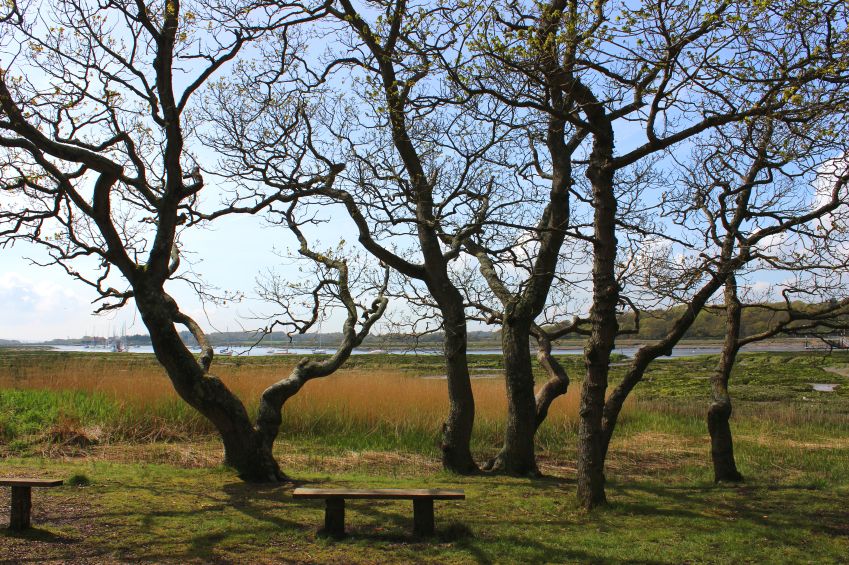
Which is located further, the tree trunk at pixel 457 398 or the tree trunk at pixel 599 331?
the tree trunk at pixel 457 398

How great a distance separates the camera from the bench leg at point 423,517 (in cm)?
468

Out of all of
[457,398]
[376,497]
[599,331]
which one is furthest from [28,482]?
[457,398]

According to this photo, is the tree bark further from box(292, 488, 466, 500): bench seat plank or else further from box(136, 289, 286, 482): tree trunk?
box(136, 289, 286, 482): tree trunk

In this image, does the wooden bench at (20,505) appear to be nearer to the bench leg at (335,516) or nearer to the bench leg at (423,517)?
the bench leg at (335,516)

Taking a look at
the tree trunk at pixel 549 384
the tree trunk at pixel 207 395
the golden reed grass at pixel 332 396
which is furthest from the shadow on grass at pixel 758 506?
the golden reed grass at pixel 332 396

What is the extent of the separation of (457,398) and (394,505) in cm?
248

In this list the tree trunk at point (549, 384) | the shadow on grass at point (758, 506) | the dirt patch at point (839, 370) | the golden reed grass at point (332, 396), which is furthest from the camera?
the dirt patch at point (839, 370)

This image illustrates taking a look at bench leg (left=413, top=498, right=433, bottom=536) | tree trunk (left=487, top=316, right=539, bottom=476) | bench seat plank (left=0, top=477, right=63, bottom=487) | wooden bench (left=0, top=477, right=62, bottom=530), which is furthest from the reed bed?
bench leg (left=413, top=498, right=433, bottom=536)

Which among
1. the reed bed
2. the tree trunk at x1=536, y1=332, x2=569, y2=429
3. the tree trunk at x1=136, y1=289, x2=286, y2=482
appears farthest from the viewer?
the reed bed

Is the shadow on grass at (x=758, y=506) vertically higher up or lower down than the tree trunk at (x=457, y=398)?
lower down

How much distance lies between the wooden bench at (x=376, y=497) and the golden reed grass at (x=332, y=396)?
6444mm

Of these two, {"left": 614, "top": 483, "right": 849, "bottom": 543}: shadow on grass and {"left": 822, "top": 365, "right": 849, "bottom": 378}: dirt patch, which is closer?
{"left": 614, "top": 483, "right": 849, "bottom": 543}: shadow on grass

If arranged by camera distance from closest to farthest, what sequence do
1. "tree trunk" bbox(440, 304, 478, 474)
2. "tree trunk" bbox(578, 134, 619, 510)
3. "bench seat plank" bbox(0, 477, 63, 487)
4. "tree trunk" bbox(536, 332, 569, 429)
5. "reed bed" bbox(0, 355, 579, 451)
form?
"bench seat plank" bbox(0, 477, 63, 487) < "tree trunk" bbox(578, 134, 619, 510) < "tree trunk" bbox(440, 304, 478, 474) < "tree trunk" bbox(536, 332, 569, 429) < "reed bed" bbox(0, 355, 579, 451)

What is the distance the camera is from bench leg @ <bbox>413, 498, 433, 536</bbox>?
15.4 feet
